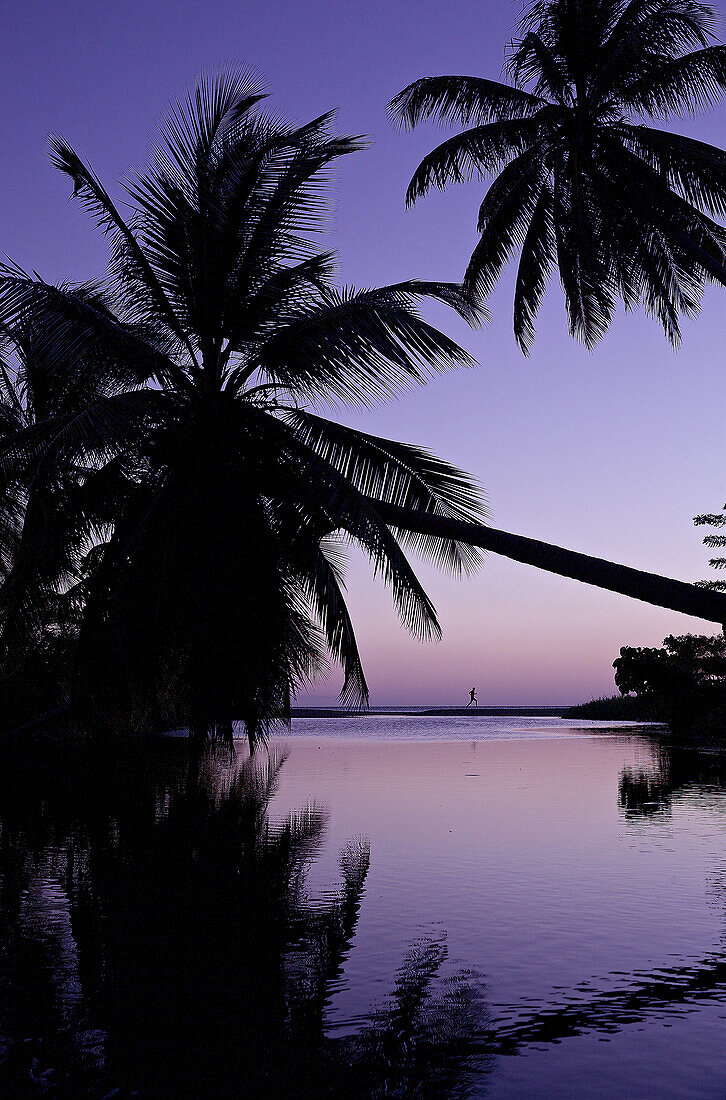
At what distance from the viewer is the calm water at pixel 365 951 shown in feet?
16.4

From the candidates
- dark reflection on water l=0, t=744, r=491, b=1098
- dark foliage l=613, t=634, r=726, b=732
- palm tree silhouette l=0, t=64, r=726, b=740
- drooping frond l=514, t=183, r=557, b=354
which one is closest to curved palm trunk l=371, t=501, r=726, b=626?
palm tree silhouette l=0, t=64, r=726, b=740

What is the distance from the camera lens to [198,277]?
12.3 metres

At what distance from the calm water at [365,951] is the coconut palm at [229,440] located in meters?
2.16

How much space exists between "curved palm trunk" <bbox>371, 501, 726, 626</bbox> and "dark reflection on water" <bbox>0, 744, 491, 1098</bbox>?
11.1 ft

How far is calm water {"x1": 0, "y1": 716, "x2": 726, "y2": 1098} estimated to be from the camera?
5.00 metres

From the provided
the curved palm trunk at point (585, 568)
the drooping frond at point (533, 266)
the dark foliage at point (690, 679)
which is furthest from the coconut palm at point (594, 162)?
the dark foliage at point (690, 679)

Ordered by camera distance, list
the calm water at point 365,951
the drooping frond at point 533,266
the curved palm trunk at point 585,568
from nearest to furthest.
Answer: the calm water at point 365,951 < the curved palm trunk at point 585,568 < the drooping frond at point 533,266

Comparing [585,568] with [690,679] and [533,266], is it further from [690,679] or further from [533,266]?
[690,679]

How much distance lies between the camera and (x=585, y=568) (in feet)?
29.6

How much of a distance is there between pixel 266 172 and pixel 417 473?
4204 mm

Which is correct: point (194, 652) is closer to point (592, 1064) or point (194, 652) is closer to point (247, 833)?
point (247, 833)

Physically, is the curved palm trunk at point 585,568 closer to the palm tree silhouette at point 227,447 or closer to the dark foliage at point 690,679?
the palm tree silhouette at point 227,447

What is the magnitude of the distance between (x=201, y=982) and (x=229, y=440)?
625 cm

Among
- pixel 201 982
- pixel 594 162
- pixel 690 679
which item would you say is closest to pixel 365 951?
pixel 201 982
